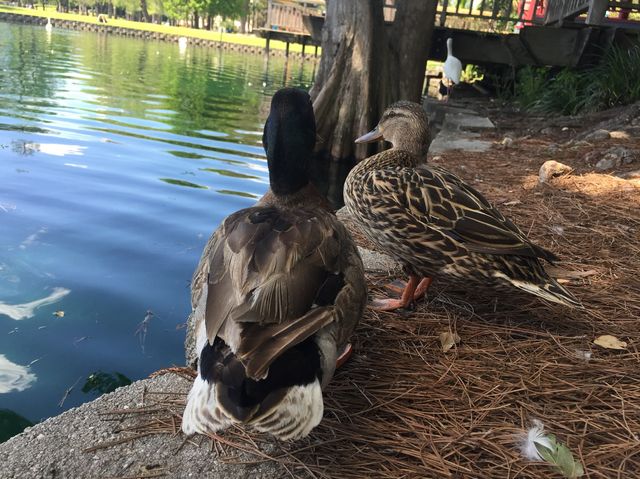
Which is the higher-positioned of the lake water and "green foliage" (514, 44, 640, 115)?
"green foliage" (514, 44, 640, 115)

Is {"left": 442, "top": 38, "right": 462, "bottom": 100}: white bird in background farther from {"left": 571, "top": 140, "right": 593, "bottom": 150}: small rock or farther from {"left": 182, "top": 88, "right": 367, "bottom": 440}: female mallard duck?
{"left": 182, "top": 88, "right": 367, "bottom": 440}: female mallard duck

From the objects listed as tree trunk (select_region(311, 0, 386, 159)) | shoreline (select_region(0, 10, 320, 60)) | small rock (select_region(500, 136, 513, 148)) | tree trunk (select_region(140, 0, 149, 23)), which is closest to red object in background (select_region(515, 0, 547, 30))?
tree trunk (select_region(311, 0, 386, 159))

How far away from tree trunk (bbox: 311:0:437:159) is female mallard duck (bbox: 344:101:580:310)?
552 cm

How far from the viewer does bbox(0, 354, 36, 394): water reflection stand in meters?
2.71

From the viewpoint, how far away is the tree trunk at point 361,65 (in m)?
7.84

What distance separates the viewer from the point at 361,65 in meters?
7.91

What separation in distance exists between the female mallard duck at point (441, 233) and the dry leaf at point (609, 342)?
23 centimetres

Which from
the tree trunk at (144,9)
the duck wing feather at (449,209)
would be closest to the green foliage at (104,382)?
the duck wing feather at (449,209)

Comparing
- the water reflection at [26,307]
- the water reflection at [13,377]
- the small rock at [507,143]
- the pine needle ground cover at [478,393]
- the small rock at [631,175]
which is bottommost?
the water reflection at [13,377]

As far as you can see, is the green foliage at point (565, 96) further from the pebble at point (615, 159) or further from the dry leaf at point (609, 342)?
the dry leaf at point (609, 342)

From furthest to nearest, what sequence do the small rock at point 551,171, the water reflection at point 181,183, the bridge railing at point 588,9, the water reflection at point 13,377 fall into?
1. the bridge railing at point 588,9
2. the water reflection at point 181,183
3. the small rock at point 551,171
4. the water reflection at point 13,377

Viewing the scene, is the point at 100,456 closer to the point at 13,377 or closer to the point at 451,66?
the point at 13,377

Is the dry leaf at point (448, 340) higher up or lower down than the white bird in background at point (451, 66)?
lower down

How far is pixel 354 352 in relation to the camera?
230cm
